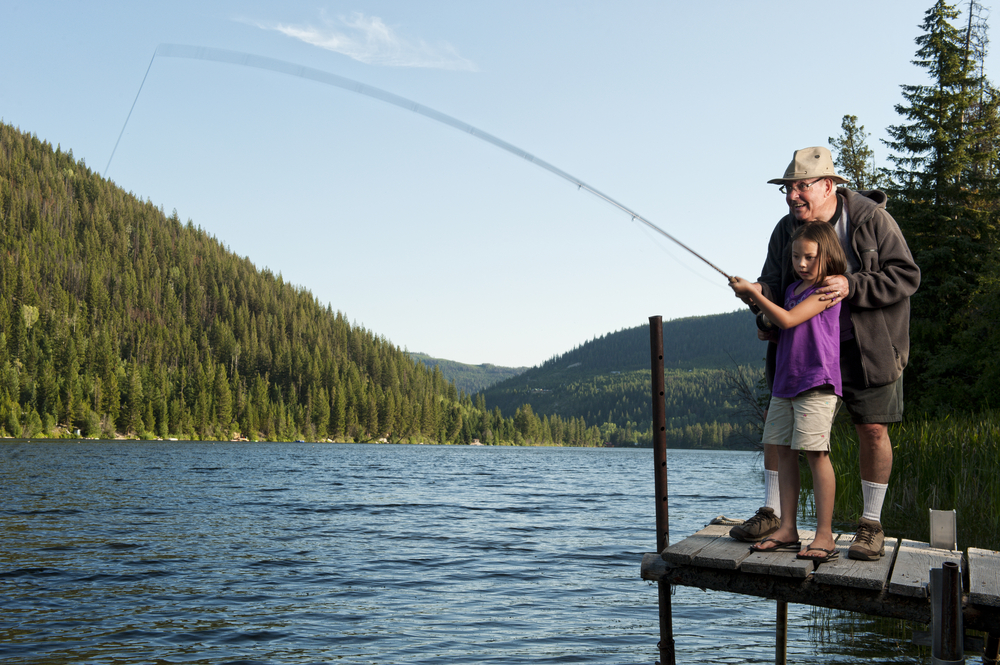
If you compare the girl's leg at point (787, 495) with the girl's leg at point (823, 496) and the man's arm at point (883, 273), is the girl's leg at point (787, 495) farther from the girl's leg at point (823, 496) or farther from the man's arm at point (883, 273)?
the man's arm at point (883, 273)

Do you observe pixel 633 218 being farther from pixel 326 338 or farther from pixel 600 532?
pixel 326 338

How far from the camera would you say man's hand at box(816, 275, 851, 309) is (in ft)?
16.8

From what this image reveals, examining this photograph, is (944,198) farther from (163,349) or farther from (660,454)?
(163,349)

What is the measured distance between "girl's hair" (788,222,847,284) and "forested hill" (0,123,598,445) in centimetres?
10398

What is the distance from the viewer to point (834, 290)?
16.8 ft

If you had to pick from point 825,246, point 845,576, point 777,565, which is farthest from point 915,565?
point 825,246

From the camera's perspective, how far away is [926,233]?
33406 mm

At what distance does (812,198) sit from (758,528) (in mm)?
2465

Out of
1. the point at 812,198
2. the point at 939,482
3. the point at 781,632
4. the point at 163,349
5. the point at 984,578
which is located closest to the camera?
the point at 984,578

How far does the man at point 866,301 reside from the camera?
17.1 ft

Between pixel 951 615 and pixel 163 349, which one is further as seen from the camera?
pixel 163 349

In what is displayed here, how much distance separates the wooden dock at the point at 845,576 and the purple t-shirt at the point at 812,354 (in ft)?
3.73

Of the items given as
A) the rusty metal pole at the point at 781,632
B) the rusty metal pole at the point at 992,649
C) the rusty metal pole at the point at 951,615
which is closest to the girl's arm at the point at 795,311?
the rusty metal pole at the point at 951,615

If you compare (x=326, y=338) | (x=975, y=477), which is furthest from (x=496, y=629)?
(x=326, y=338)
